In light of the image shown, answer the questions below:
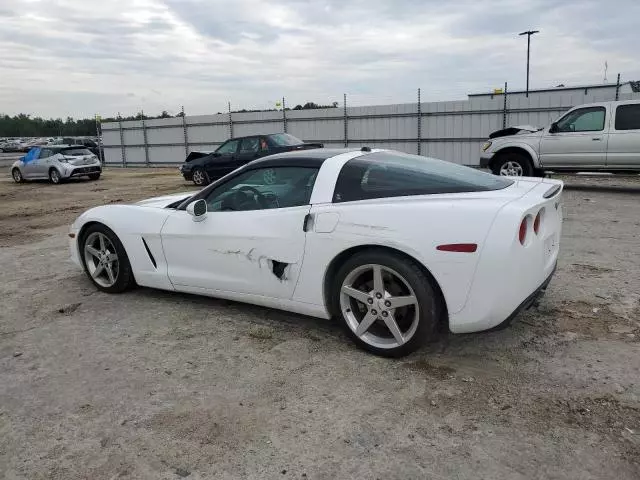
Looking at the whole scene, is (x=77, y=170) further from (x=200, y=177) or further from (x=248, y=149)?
(x=248, y=149)

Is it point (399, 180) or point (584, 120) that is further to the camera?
point (584, 120)

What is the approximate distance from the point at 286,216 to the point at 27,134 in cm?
10411

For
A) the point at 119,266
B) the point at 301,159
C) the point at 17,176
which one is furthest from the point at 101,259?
the point at 17,176

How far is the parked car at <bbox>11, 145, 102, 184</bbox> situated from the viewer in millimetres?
18625

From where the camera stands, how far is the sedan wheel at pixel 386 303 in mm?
3178

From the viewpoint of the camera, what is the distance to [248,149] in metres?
15.0

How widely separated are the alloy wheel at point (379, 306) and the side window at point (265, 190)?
27.9 inches

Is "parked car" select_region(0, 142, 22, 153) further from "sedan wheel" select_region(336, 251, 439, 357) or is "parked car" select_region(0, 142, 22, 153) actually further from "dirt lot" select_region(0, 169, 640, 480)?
"sedan wheel" select_region(336, 251, 439, 357)

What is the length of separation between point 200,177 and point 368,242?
43.3 feet

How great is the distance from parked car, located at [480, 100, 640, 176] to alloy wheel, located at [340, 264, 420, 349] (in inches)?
369

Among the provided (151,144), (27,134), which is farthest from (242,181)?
(27,134)

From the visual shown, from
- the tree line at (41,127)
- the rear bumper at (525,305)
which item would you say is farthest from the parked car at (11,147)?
the rear bumper at (525,305)

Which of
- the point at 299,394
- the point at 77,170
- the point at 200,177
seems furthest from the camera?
the point at 77,170

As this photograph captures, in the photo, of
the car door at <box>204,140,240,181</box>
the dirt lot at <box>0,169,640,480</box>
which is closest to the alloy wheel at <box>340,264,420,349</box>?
the dirt lot at <box>0,169,640,480</box>
